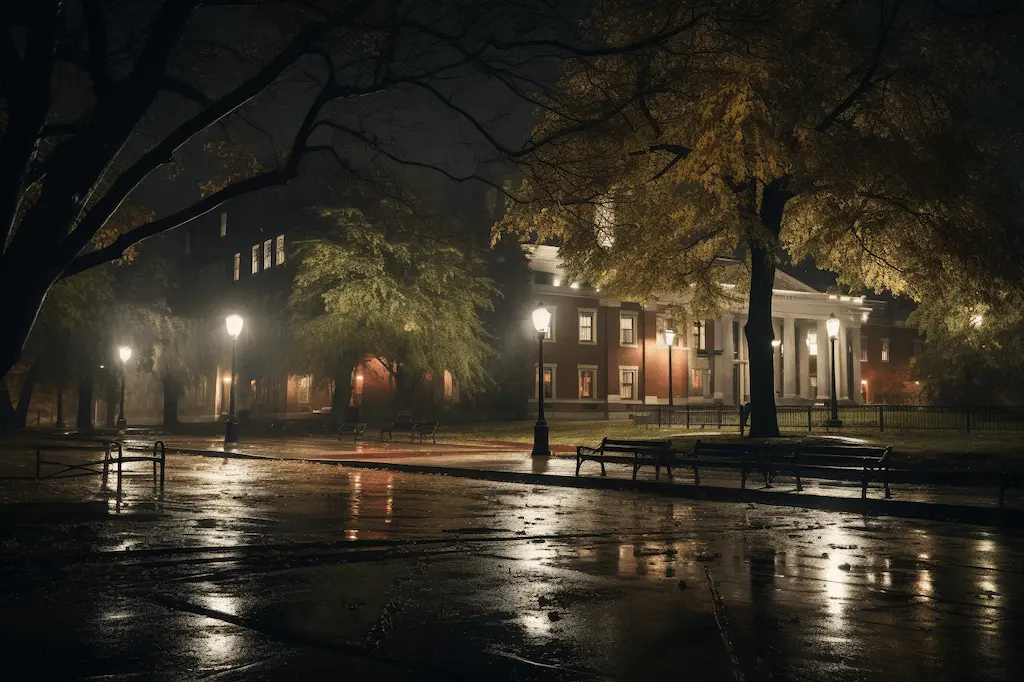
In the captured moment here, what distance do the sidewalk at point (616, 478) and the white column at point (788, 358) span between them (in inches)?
1687

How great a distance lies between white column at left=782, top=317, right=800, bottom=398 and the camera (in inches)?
3024

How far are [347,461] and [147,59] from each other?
1611 centimetres

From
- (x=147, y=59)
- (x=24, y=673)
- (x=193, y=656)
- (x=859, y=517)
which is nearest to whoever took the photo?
(x=24, y=673)

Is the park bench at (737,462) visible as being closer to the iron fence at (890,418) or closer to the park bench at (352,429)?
the iron fence at (890,418)

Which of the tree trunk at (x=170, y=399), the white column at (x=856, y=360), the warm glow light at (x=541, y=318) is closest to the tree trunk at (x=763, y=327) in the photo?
the warm glow light at (x=541, y=318)

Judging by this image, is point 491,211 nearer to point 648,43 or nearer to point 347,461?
point 347,461

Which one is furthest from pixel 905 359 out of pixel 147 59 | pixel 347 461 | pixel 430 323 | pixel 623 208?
pixel 147 59

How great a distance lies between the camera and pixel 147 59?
530 inches

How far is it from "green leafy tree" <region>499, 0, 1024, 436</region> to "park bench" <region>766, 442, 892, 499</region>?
6.38 meters

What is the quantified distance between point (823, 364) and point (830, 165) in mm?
56222

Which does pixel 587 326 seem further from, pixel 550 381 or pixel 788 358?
pixel 788 358

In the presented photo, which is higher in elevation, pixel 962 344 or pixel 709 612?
pixel 962 344

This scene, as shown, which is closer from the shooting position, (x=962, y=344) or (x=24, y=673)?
(x=24, y=673)

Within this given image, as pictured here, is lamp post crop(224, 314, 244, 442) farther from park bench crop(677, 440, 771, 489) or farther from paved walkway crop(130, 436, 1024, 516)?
park bench crop(677, 440, 771, 489)
